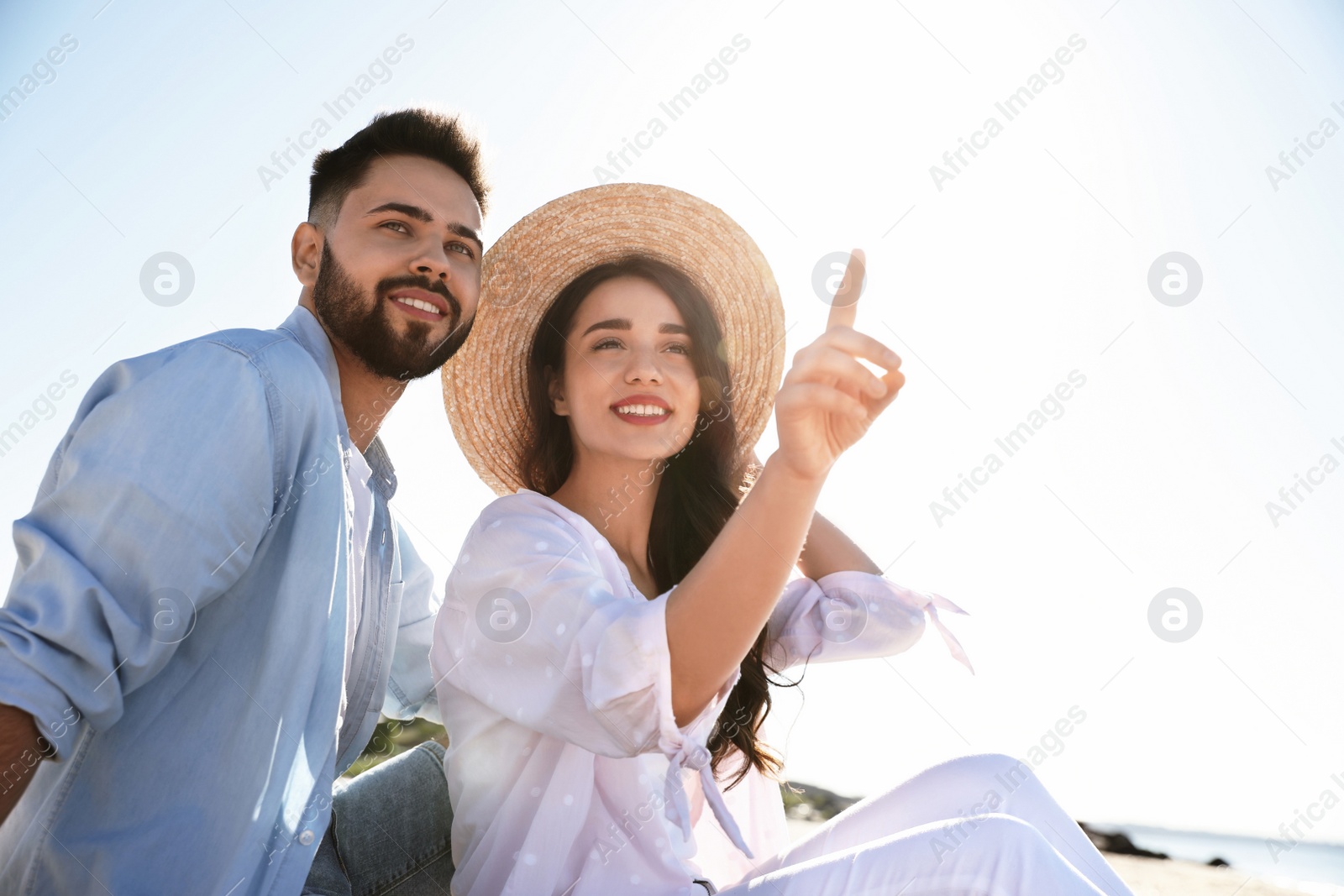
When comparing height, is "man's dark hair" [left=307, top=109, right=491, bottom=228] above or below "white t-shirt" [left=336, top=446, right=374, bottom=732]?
above

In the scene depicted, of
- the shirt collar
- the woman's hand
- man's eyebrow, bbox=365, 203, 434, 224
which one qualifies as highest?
the woman's hand

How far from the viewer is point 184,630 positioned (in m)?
1.72

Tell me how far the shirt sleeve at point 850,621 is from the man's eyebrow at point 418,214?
1.61m

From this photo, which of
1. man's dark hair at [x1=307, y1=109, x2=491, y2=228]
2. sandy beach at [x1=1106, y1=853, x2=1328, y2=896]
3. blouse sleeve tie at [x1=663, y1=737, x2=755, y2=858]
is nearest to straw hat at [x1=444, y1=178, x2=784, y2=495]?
man's dark hair at [x1=307, y1=109, x2=491, y2=228]

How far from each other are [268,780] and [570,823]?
2.25ft

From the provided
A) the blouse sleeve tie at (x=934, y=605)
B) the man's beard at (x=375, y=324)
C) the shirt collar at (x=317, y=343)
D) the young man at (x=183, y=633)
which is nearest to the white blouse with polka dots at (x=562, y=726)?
the young man at (x=183, y=633)

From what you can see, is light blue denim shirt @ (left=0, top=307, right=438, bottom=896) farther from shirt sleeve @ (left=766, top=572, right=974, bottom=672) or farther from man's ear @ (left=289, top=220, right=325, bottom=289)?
shirt sleeve @ (left=766, top=572, right=974, bottom=672)

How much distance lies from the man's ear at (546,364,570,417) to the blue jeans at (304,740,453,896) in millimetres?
1189

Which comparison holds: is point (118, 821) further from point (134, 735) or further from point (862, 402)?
point (862, 402)

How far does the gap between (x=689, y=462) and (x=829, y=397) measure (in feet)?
5.73

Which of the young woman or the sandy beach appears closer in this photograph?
the young woman

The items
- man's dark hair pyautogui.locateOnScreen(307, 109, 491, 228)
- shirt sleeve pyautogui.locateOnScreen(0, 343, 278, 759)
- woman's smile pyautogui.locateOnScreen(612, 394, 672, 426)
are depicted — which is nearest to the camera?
shirt sleeve pyautogui.locateOnScreen(0, 343, 278, 759)

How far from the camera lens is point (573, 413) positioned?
2.81 metres

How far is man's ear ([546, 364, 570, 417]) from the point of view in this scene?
9.78 ft
